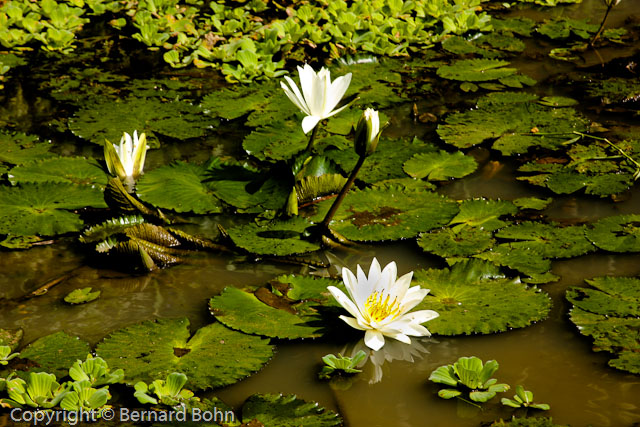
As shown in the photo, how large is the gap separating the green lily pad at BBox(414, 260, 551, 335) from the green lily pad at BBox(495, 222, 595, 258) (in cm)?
27

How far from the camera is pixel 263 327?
2322mm

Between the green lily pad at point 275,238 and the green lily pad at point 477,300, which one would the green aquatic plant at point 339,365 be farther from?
the green lily pad at point 275,238

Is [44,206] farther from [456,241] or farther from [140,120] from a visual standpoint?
[456,241]

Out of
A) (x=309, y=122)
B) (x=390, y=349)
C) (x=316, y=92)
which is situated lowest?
(x=390, y=349)

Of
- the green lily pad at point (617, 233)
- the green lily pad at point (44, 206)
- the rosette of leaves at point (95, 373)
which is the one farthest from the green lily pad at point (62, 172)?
the green lily pad at point (617, 233)

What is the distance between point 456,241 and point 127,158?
141 centimetres

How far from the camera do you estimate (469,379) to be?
2.15 m

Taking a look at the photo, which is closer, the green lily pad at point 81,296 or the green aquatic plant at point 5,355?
the green aquatic plant at point 5,355

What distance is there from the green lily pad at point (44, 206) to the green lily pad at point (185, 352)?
75 cm

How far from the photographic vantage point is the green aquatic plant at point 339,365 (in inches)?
86.8

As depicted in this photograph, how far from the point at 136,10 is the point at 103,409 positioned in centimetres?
382

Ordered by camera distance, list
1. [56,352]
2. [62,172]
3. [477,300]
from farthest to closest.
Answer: [62,172]
[477,300]
[56,352]

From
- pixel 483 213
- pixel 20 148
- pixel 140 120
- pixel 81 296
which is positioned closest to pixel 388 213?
pixel 483 213

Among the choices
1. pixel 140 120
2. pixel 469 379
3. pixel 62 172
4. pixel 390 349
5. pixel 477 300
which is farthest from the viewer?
pixel 140 120
